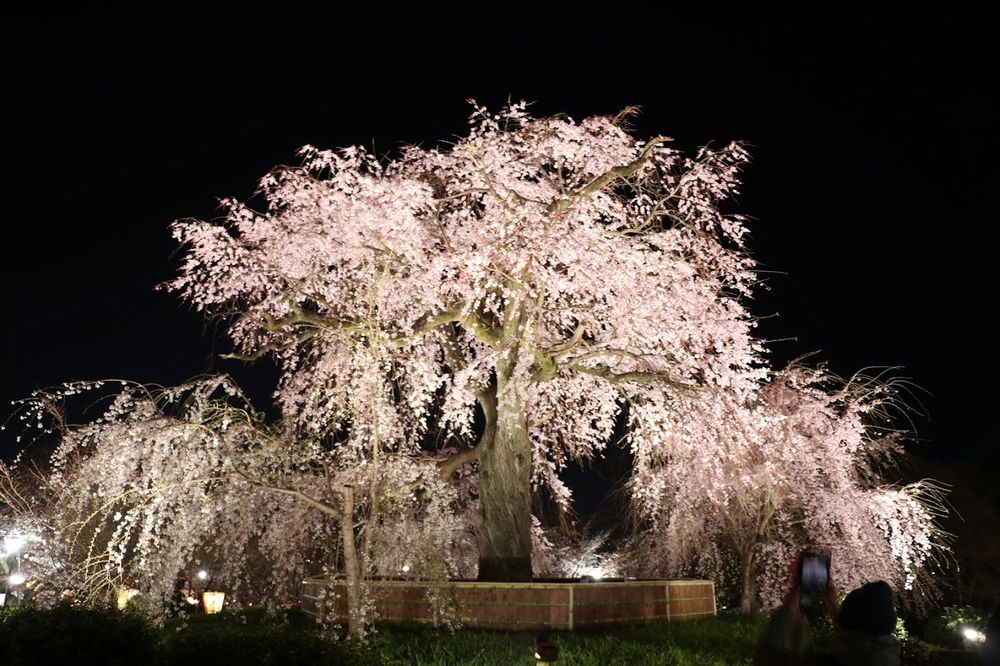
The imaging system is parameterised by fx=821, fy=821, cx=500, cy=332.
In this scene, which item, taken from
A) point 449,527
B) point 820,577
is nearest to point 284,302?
point 449,527

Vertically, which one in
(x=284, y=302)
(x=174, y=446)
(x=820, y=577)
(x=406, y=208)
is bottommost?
(x=820, y=577)

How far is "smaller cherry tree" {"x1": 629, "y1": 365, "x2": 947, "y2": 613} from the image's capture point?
16.8 m

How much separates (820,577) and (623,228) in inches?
422

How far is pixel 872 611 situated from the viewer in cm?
528

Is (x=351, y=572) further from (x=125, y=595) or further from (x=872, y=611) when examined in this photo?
(x=872, y=611)

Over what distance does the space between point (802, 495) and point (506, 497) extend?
24.9ft

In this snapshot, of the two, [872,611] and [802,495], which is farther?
[802,495]

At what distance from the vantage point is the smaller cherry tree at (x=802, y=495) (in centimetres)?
1684

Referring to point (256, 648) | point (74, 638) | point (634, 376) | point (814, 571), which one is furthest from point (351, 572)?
point (814, 571)

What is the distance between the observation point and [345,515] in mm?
10438

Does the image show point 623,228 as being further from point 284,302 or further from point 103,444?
point 103,444

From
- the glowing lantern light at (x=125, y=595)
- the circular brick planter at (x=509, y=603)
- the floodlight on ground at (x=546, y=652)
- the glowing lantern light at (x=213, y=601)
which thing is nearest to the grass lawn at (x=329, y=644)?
the circular brick planter at (x=509, y=603)

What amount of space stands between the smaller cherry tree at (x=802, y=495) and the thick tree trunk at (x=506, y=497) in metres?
2.85

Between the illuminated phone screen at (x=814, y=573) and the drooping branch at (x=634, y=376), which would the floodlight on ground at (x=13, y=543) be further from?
the illuminated phone screen at (x=814, y=573)
